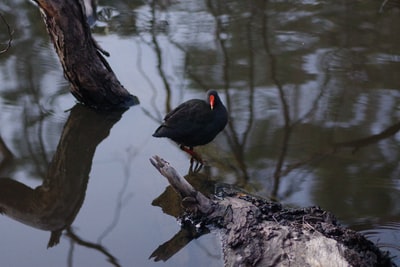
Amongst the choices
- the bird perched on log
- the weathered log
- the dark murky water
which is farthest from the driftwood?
Answer: the weathered log

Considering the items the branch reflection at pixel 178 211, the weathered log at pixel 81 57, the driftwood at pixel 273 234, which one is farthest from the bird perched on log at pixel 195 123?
the weathered log at pixel 81 57

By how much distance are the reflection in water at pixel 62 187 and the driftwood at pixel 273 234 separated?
2.70 feet

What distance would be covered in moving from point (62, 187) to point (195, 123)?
1.07 metres

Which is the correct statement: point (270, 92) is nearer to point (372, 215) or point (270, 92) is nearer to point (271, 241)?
point (372, 215)

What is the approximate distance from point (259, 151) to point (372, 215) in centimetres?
114

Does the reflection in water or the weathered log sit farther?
the weathered log

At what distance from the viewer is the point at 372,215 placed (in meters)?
4.16

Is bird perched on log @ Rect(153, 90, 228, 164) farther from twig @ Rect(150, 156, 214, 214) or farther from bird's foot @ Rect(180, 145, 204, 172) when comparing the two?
twig @ Rect(150, 156, 214, 214)

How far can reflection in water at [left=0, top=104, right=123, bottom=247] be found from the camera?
173 inches

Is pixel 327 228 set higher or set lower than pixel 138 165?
higher

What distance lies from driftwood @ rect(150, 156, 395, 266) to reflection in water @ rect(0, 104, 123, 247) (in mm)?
824

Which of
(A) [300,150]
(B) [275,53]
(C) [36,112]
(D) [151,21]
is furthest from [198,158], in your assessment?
(D) [151,21]

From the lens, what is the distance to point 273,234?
3.59 metres

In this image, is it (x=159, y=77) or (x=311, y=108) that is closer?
(x=311, y=108)
